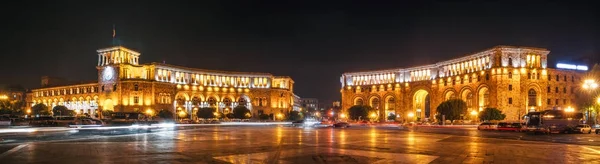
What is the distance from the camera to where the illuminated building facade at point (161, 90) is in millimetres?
105938

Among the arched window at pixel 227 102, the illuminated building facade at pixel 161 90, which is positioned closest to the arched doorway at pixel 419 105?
the illuminated building facade at pixel 161 90

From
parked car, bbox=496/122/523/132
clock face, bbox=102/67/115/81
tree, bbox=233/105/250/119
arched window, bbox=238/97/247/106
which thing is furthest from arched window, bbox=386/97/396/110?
clock face, bbox=102/67/115/81

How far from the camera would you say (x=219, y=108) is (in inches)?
4968

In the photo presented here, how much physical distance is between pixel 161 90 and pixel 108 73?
1252cm

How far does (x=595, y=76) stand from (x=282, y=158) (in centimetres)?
5247

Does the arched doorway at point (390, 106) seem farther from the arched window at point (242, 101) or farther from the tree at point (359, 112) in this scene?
the arched window at point (242, 101)

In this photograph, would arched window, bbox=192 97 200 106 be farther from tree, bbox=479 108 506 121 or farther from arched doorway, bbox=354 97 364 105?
tree, bbox=479 108 506 121

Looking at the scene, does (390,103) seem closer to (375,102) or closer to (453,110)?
(375,102)

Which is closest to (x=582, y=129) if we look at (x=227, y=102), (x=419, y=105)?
(x=419, y=105)

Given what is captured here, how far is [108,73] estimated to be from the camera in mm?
108250

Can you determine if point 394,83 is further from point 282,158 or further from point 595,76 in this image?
point 282,158

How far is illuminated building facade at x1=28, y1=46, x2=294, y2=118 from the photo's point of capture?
105938 millimetres

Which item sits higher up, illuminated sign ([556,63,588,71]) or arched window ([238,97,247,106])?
illuminated sign ([556,63,588,71])

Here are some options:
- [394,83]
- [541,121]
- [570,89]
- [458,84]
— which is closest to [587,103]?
[541,121]
